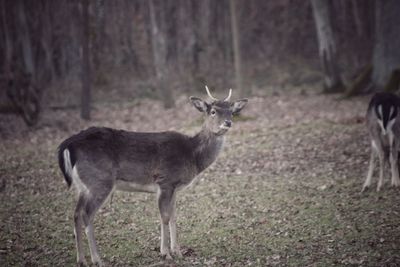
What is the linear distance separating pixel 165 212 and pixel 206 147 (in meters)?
1.19

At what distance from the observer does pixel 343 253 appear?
22.9 feet

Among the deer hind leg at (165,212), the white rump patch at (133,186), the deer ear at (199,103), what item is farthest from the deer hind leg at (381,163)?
the white rump patch at (133,186)

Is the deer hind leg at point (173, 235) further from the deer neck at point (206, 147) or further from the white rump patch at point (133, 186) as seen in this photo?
the deer neck at point (206, 147)

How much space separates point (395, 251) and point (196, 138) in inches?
119

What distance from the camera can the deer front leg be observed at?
291 inches

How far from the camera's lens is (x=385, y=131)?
972cm

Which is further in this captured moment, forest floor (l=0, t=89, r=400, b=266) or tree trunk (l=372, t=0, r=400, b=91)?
tree trunk (l=372, t=0, r=400, b=91)

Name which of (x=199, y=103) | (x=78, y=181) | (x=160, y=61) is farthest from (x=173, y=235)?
(x=160, y=61)

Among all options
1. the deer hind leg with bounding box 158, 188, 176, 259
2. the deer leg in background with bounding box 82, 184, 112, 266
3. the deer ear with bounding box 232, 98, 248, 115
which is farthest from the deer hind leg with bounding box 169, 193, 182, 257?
the deer ear with bounding box 232, 98, 248, 115

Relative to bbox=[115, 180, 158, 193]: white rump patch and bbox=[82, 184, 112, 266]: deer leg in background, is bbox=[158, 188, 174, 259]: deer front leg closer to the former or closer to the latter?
bbox=[115, 180, 158, 193]: white rump patch

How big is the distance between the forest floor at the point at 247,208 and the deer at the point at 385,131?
11.4 inches

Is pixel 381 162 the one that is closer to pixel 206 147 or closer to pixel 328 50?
pixel 206 147

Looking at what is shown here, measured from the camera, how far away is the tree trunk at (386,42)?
683 inches

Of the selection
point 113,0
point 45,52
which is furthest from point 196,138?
point 113,0
